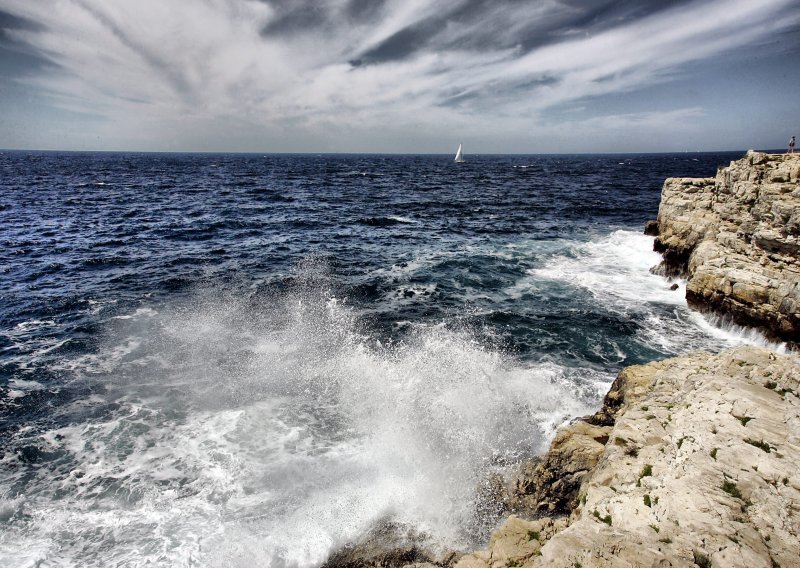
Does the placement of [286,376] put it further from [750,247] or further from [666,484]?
[750,247]

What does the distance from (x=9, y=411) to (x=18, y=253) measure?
83.7ft

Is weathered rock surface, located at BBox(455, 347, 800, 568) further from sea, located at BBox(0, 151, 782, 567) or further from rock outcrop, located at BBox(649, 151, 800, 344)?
rock outcrop, located at BBox(649, 151, 800, 344)

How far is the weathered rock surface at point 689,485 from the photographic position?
627 centimetres

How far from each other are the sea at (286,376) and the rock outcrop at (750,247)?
1.63 m

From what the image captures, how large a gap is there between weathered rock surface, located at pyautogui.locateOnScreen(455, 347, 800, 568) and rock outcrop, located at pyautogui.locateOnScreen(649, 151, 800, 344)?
1167cm

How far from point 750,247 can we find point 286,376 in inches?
1052

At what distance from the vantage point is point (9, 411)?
14.8m

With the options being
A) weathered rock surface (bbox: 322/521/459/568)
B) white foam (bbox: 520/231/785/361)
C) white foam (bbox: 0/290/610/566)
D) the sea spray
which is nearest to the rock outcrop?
white foam (bbox: 520/231/785/361)

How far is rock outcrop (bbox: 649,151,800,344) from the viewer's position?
1920cm

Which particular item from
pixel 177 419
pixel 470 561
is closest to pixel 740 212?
pixel 470 561

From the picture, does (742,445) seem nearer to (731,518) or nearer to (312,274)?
(731,518)

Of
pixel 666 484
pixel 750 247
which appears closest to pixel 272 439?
pixel 666 484

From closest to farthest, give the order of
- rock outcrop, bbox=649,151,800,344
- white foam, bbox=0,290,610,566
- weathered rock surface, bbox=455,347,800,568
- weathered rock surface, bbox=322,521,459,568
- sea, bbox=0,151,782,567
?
weathered rock surface, bbox=455,347,800,568 < weathered rock surface, bbox=322,521,459,568 < white foam, bbox=0,290,610,566 < sea, bbox=0,151,782,567 < rock outcrop, bbox=649,151,800,344

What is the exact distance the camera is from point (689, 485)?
7.34 m
